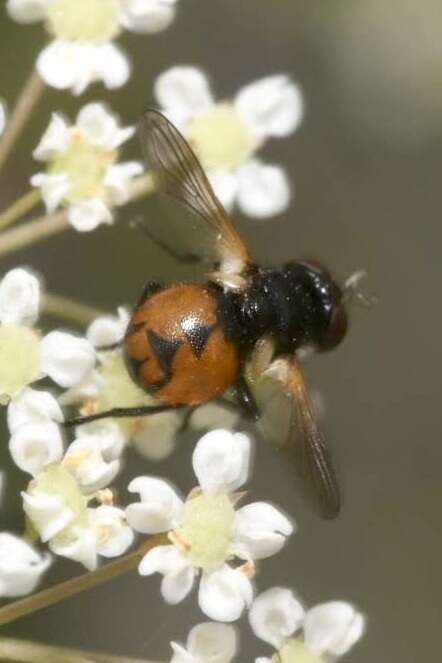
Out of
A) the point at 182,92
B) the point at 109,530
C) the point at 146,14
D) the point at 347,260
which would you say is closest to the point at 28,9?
the point at 146,14

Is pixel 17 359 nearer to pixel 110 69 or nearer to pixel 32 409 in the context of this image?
pixel 32 409

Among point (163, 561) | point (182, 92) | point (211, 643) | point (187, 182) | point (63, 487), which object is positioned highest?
point (182, 92)

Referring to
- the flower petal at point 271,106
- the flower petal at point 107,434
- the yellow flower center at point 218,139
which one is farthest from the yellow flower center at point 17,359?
the flower petal at point 271,106

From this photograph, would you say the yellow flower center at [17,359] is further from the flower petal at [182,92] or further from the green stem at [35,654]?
the flower petal at [182,92]

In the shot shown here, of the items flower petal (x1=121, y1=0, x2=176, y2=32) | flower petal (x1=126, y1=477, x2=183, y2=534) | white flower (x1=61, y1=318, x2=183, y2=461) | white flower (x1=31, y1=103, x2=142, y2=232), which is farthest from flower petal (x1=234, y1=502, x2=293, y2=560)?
flower petal (x1=121, y1=0, x2=176, y2=32)

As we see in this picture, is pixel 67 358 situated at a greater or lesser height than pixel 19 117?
lesser

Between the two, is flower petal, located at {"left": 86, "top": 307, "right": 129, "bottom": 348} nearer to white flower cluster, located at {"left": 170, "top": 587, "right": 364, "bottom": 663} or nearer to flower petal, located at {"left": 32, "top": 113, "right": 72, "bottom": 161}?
flower petal, located at {"left": 32, "top": 113, "right": 72, "bottom": 161}
